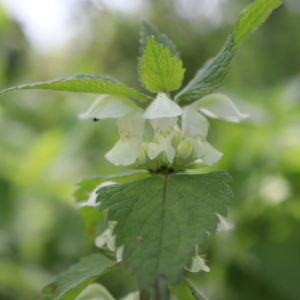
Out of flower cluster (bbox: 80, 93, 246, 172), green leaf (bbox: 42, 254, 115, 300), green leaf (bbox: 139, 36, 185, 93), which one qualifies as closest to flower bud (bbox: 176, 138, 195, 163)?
flower cluster (bbox: 80, 93, 246, 172)

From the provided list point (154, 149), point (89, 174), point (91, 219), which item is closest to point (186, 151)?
point (154, 149)

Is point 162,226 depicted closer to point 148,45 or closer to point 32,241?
point 148,45

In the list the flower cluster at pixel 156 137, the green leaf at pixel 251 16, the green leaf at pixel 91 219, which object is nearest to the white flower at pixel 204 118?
the flower cluster at pixel 156 137

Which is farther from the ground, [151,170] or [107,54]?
[107,54]

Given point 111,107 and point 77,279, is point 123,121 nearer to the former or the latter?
point 111,107

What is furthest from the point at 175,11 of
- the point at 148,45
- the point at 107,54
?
the point at 148,45
